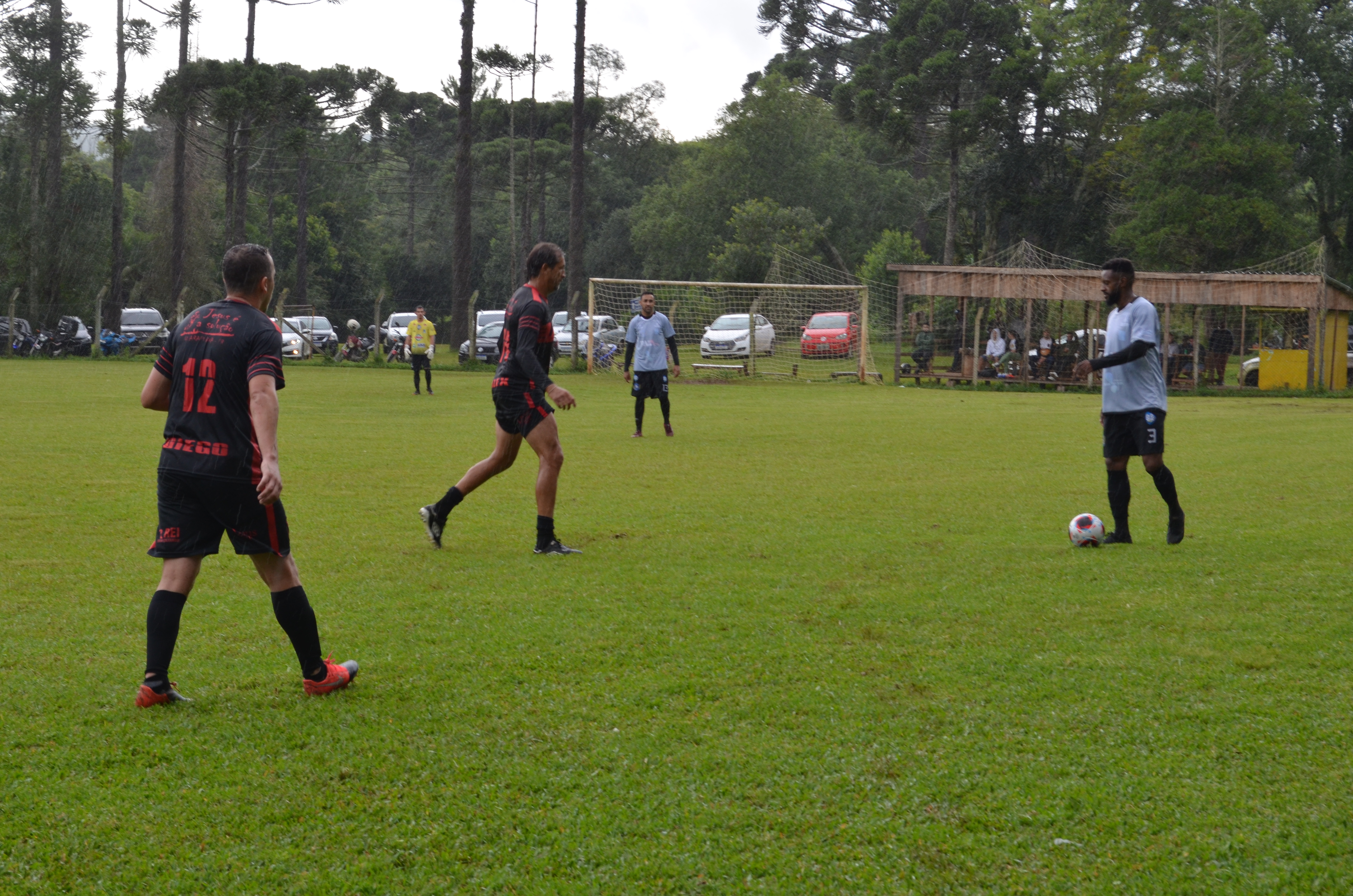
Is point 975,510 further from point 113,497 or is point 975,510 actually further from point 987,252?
point 987,252

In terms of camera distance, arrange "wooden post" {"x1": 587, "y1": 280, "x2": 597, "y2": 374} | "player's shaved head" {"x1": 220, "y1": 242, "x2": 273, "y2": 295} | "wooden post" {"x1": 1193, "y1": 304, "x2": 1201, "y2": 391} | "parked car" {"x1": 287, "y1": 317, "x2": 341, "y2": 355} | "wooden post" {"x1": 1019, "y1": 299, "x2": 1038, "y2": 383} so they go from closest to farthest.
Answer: "player's shaved head" {"x1": 220, "y1": 242, "x2": 273, "y2": 295}, "wooden post" {"x1": 1193, "y1": 304, "x2": 1201, "y2": 391}, "wooden post" {"x1": 1019, "y1": 299, "x2": 1038, "y2": 383}, "wooden post" {"x1": 587, "y1": 280, "x2": 597, "y2": 374}, "parked car" {"x1": 287, "y1": 317, "x2": 341, "y2": 355}

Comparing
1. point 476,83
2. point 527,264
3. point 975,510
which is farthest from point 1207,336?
point 476,83

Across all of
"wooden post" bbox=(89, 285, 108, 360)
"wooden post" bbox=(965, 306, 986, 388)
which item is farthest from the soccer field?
"wooden post" bbox=(89, 285, 108, 360)

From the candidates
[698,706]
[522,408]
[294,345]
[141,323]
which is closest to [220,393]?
[698,706]

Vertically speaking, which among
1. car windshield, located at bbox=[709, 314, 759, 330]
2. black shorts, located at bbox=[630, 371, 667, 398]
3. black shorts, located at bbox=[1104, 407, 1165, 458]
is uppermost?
car windshield, located at bbox=[709, 314, 759, 330]

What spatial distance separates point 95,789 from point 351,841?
0.91 meters

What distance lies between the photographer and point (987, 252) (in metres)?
45.2

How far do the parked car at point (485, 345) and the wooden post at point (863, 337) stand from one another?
34.4ft

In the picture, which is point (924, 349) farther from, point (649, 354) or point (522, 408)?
point (522, 408)

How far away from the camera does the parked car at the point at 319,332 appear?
3953cm

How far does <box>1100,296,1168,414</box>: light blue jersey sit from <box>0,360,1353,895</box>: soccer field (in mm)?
964

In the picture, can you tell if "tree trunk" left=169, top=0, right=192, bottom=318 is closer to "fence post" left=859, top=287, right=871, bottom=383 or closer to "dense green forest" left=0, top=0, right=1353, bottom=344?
"dense green forest" left=0, top=0, right=1353, bottom=344

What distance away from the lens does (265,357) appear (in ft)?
14.0

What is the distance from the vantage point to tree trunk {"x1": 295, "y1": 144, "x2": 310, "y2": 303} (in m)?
54.9
